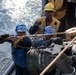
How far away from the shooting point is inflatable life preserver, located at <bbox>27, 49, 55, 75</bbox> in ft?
11.9

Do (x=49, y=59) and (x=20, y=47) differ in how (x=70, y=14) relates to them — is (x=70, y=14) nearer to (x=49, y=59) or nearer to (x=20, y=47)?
(x=20, y=47)

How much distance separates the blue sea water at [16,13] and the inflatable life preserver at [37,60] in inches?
323

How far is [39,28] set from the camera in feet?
16.7

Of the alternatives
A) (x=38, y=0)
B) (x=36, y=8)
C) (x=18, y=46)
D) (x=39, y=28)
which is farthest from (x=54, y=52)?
(x=38, y=0)

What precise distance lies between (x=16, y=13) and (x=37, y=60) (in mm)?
11793

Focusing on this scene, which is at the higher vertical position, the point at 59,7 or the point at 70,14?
the point at 59,7

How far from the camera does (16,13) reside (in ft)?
50.5

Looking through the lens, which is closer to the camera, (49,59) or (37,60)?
(49,59)

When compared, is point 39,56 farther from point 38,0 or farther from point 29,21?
point 38,0

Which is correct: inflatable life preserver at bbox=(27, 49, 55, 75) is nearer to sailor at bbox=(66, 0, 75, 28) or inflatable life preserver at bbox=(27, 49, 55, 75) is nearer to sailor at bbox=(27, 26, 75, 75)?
sailor at bbox=(27, 26, 75, 75)

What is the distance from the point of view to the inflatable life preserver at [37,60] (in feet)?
11.9

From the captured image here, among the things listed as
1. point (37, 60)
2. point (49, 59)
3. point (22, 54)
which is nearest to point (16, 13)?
point (22, 54)

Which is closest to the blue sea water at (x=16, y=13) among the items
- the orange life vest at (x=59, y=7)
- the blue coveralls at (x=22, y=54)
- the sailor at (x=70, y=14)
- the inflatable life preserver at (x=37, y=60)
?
A: the sailor at (x=70, y=14)

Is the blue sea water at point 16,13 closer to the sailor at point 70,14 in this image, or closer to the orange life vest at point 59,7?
the sailor at point 70,14
